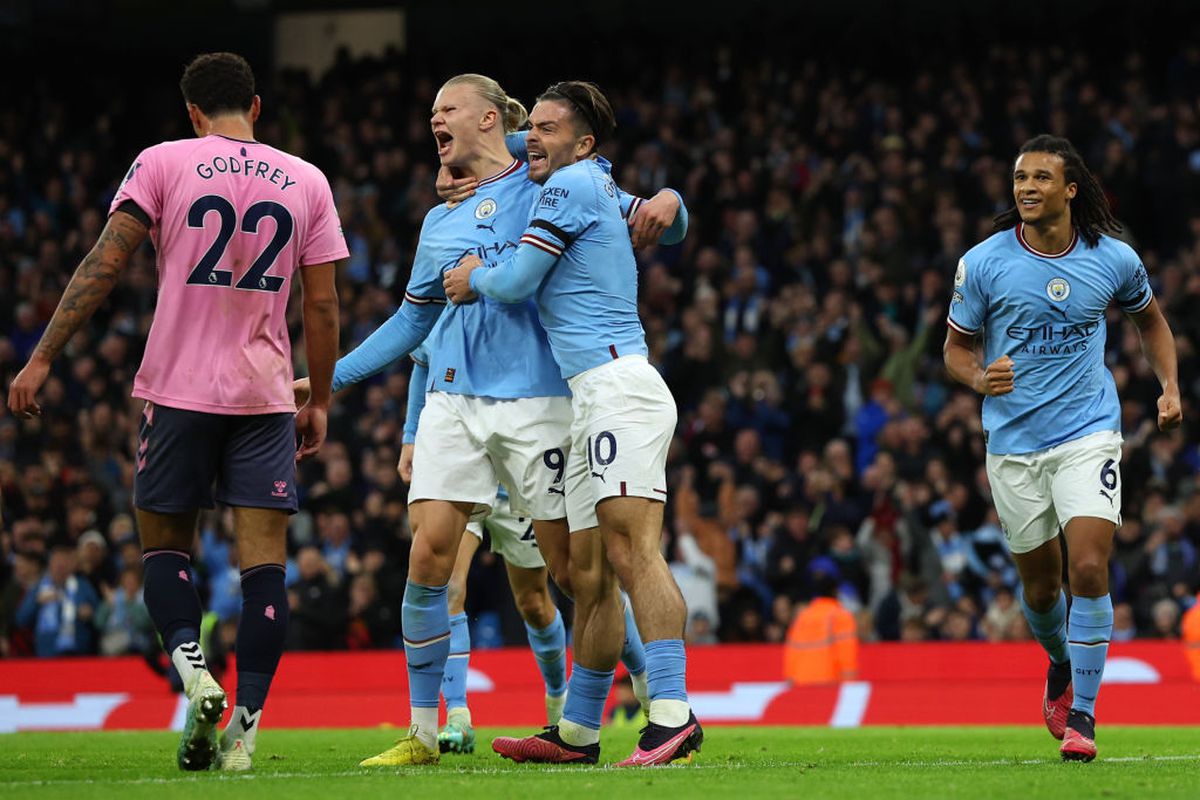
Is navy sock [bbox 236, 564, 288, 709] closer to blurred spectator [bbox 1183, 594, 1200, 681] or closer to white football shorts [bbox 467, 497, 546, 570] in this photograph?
white football shorts [bbox 467, 497, 546, 570]

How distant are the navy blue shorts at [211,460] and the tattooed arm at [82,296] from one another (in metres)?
0.43

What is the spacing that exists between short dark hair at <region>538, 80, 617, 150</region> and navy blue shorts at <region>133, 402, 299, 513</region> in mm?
1738

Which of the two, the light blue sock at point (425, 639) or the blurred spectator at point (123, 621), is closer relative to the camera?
the light blue sock at point (425, 639)

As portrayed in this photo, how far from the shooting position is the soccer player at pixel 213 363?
6809 millimetres

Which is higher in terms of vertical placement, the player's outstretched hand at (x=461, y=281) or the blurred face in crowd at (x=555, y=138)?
the blurred face in crowd at (x=555, y=138)

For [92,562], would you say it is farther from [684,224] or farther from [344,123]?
[684,224]

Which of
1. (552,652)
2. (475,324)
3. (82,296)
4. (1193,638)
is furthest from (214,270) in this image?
(1193,638)

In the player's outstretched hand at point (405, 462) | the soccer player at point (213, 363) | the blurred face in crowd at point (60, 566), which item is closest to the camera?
the soccer player at point (213, 363)

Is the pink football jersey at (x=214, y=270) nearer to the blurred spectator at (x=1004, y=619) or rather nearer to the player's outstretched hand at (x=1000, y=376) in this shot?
the player's outstretched hand at (x=1000, y=376)

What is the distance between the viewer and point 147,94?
2784cm

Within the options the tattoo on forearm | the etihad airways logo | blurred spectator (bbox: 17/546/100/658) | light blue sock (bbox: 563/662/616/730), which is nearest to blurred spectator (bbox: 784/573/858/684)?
the etihad airways logo

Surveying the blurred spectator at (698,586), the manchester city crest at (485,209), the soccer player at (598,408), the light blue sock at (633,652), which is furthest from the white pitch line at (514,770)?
the blurred spectator at (698,586)

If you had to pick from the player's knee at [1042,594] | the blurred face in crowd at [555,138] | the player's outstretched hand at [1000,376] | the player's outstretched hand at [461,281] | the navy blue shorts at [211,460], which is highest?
the blurred face in crowd at [555,138]

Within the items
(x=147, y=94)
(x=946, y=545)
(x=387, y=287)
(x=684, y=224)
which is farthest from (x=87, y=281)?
(x=147, y=94)
